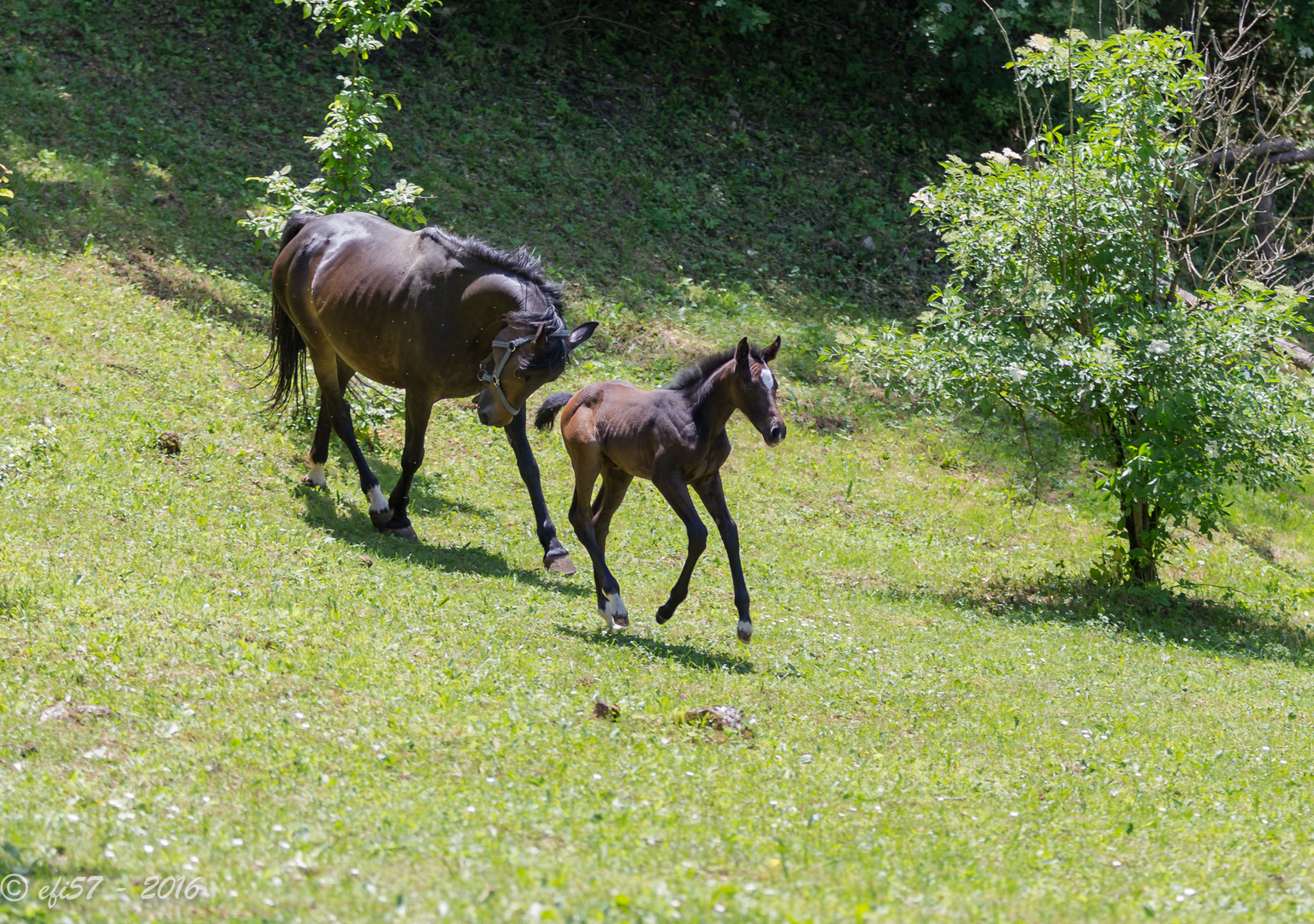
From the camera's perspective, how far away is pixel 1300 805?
7.20m

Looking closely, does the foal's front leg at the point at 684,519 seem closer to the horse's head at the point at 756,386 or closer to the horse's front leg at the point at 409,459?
the horse's head at the point at 756,386

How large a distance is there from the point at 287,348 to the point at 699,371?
5704 millimetres

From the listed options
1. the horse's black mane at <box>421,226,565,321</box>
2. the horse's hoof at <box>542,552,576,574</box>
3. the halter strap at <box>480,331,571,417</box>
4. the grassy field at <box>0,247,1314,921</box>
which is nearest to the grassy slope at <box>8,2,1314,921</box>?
the grassy field at <box>0,247,1314,921</box>

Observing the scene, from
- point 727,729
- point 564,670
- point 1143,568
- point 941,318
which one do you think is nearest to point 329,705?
point 564,670

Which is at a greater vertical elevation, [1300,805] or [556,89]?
[556,89]

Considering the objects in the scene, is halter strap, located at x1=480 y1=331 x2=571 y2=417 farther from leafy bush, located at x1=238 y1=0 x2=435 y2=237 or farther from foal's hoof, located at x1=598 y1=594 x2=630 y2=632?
leafy bush, located at x1=238 y1=0 x2=435 y2=237

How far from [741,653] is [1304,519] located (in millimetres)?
11160

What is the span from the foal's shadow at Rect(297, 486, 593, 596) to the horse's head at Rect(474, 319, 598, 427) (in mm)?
1402

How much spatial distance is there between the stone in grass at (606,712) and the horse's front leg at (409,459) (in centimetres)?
455

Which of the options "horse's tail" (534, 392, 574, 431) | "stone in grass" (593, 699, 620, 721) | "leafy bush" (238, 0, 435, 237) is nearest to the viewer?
"stone in grass" (593, 699, 620, 721)

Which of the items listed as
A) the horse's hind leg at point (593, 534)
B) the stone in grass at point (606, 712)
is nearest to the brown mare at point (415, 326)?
the horse's hind leg at point (593, 534)

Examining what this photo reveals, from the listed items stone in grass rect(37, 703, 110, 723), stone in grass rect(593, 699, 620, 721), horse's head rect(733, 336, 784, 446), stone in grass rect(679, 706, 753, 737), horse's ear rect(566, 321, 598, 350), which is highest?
horse's head rect(733, 336, 784, 446)

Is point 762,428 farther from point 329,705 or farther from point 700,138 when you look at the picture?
point 700,138

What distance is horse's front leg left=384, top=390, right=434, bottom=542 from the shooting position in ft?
37.2
